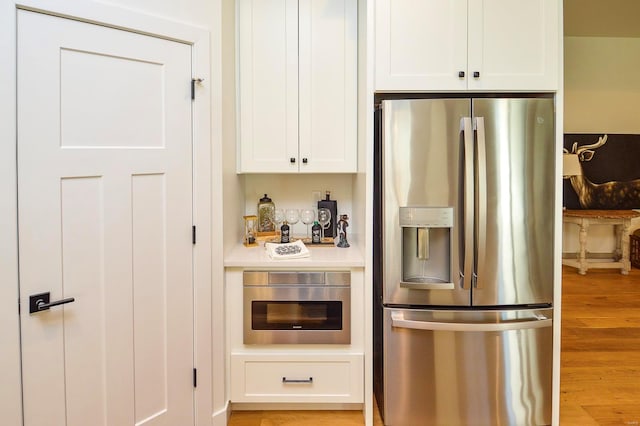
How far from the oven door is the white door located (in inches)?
13.7

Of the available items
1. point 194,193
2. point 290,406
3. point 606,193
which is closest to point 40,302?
point 194,193

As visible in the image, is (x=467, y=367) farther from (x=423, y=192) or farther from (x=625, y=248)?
(x=625, y=248)

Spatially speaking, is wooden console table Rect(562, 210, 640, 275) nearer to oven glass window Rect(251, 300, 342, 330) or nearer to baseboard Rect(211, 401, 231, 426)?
oven glass window Rect(251, 300, 342, 330)

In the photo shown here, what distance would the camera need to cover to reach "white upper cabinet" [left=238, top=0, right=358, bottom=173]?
259cm

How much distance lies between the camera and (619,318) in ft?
13.2

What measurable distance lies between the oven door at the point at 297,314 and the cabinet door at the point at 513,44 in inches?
52.2

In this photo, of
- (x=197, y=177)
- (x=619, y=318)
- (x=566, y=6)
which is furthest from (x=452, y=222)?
(x=566, y=6)

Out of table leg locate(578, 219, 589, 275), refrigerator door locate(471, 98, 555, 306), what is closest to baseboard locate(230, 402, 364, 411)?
refrigerator door locate(471, 98, 555, 306)

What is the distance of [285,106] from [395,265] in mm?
1134

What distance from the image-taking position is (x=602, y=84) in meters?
5.83

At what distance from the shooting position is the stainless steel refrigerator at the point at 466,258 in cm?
216

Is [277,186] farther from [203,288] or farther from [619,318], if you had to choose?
[619,318]

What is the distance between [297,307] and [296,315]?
1.7 inches

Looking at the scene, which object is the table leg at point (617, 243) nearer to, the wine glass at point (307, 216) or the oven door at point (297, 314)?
the wine glass at point (307, 216)
